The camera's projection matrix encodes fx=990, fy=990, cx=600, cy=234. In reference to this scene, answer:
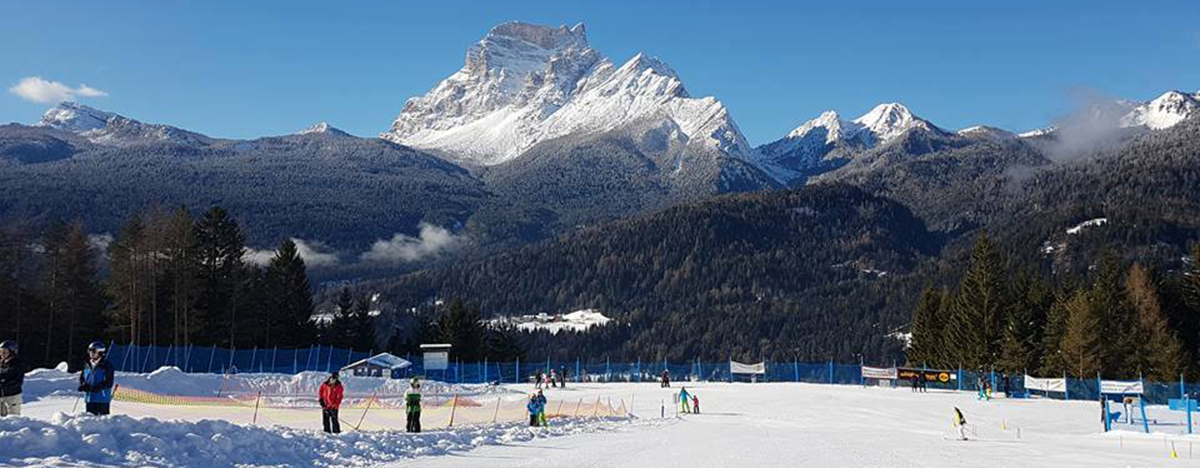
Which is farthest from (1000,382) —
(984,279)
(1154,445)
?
(1154,445)

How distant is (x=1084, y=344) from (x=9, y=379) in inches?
2546

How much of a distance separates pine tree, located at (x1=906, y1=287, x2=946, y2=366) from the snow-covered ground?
3398 cm

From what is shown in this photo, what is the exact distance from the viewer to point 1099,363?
66.1 metres

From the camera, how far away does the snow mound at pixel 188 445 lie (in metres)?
14.5

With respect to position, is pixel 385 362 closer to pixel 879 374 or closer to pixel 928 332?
pixel 879 374

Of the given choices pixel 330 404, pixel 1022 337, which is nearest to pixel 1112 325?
pixel 1022 337

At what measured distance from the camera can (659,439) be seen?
2775 centimetres

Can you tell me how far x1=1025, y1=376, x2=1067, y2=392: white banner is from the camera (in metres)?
57.4

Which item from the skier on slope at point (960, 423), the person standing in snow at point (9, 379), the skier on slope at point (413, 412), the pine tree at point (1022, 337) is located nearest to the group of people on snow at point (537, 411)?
the skier on slope at point (413, 412)

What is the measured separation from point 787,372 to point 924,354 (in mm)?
12268

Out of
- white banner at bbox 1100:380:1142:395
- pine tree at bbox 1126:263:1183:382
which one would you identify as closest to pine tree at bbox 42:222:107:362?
white banner at bbox 1100:380:1142:395

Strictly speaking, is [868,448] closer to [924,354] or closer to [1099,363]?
[1099,363]

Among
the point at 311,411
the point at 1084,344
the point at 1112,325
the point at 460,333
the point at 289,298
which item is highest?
the point at 289,298

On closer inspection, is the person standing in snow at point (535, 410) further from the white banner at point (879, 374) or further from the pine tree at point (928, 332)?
the pine tree at point (928, 332)
